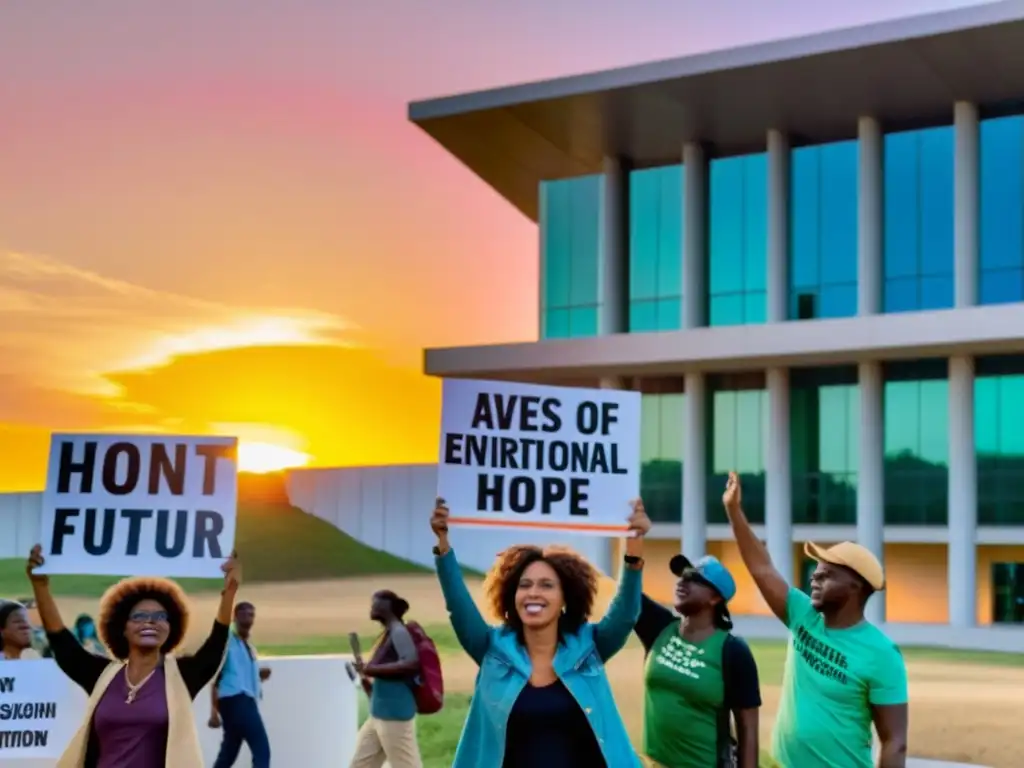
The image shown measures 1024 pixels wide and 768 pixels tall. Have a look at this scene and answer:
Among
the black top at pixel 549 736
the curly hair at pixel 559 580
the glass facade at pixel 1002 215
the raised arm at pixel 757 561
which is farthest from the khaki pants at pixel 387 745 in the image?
the glass facade at pixel 1002 215

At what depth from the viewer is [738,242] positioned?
3953 centimetres

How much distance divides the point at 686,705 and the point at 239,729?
18.5 feet

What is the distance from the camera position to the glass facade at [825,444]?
126 ft

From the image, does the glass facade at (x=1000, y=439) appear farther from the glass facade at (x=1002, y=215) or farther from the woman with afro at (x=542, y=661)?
the woman with afro at (x=542, y=661)

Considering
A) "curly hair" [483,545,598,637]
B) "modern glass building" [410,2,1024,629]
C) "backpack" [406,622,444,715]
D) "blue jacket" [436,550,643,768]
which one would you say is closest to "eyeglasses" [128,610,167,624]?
"blue jacket" [436,550,643,768]

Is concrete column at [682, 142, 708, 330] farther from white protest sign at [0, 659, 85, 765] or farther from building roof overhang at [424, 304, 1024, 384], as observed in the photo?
white protest sign at [0, 659, 85, 765]

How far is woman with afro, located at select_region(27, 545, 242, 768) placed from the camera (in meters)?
5.79

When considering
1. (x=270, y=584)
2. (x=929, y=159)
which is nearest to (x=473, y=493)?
(x=929, y=159)

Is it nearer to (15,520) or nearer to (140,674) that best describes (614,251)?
(15,520)

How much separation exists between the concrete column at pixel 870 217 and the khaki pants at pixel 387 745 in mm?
28437

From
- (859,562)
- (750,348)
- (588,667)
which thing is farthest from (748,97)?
(588,667)

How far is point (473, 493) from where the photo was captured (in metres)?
7.05

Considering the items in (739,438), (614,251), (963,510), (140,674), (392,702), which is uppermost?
(614,251)

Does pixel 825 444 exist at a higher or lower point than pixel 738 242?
lower
